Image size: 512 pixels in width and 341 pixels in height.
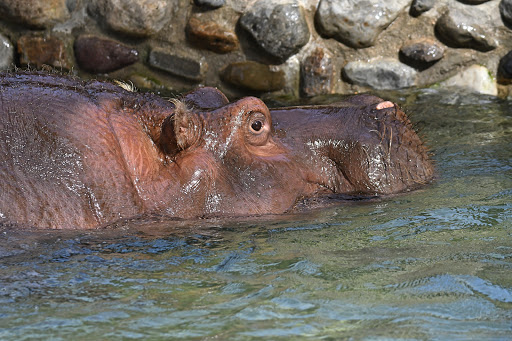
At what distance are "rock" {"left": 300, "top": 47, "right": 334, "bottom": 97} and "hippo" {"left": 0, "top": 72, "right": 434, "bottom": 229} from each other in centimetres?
294

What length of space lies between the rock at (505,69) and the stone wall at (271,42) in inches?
0.4

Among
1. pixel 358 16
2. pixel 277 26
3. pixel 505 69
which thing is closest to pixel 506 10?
pixel 505 69

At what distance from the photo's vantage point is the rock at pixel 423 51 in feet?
24.5

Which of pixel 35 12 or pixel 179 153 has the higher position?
pixel 35 12

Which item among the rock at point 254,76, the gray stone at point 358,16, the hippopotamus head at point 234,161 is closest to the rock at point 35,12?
the rock at point 254,76

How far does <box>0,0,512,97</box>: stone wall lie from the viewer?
7.46 m

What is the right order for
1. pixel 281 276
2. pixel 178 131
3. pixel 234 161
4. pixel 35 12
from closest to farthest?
pixel 281 276 < pixel 178 131 < pixel 234 161 < pixel 35 12

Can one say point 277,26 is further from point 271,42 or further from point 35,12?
point 35,12

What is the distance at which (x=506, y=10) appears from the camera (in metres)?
7.32

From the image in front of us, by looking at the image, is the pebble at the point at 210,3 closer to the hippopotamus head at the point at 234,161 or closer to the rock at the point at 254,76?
the rock at the point at 254,76

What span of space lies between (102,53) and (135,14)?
552 mm

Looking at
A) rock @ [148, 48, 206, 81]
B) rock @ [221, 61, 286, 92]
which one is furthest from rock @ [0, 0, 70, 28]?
rock @ [221, 61, 286, 92]

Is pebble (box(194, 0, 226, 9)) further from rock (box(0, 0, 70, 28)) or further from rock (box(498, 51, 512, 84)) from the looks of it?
rock (box(498, 51, 512, 84))

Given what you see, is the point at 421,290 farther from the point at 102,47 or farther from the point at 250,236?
the point at 102,47
